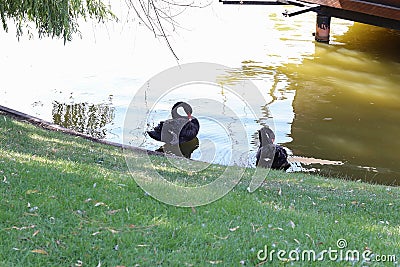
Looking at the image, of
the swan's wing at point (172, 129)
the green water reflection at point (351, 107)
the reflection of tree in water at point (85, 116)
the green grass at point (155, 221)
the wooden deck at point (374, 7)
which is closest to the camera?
the green grass at point (155, 221)

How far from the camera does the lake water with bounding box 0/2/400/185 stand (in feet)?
35.0

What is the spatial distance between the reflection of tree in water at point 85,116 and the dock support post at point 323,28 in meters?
7.50

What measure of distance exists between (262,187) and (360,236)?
1.82 m

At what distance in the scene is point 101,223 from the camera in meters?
4.49

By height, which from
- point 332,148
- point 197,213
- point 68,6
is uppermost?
point 68,6

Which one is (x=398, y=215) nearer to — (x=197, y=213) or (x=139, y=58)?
(x=197, y=213)

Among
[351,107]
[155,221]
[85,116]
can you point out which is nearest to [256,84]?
[351,107]

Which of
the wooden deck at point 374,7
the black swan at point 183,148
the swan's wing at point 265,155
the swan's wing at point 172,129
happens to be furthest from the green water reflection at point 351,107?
the swan's wing at point 172,129

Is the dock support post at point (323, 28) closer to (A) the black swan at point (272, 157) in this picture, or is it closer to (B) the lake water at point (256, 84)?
(B) the lake water at point (256, 84)

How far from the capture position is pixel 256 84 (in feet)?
45.5

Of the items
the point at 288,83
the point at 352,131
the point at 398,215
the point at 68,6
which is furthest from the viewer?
the point at 288,83

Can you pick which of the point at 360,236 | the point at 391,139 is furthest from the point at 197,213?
the point at 391,139

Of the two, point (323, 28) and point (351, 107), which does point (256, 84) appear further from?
point (323, 28)

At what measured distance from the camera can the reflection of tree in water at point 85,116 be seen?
1092cm
